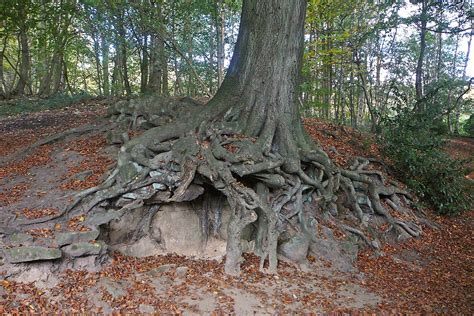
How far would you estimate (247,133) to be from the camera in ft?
22.5

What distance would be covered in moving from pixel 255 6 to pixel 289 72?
1.43 metres

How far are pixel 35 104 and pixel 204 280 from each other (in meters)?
11.9

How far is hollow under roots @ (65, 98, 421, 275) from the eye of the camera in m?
5.83

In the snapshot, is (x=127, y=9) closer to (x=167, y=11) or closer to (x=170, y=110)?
(x=167, y=11)

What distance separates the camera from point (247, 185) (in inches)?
260

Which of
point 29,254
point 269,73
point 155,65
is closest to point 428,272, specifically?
point 269,73

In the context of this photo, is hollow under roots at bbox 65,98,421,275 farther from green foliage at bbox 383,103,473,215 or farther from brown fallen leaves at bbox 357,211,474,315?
green foliage at bbox 383,103,473,215

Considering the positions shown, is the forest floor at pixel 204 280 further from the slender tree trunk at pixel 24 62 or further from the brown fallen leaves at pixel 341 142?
the slender tree trunk at pixel 24 62

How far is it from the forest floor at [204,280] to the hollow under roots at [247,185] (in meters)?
0.41

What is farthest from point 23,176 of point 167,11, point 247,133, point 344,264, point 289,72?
point 167,11

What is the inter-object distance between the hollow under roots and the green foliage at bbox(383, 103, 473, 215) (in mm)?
1088

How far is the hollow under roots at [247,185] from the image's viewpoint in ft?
19.1

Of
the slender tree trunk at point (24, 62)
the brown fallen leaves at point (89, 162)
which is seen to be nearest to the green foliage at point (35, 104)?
the slender tree trunk at point (24, 62)

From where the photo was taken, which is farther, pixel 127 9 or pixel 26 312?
pixel 127 9
